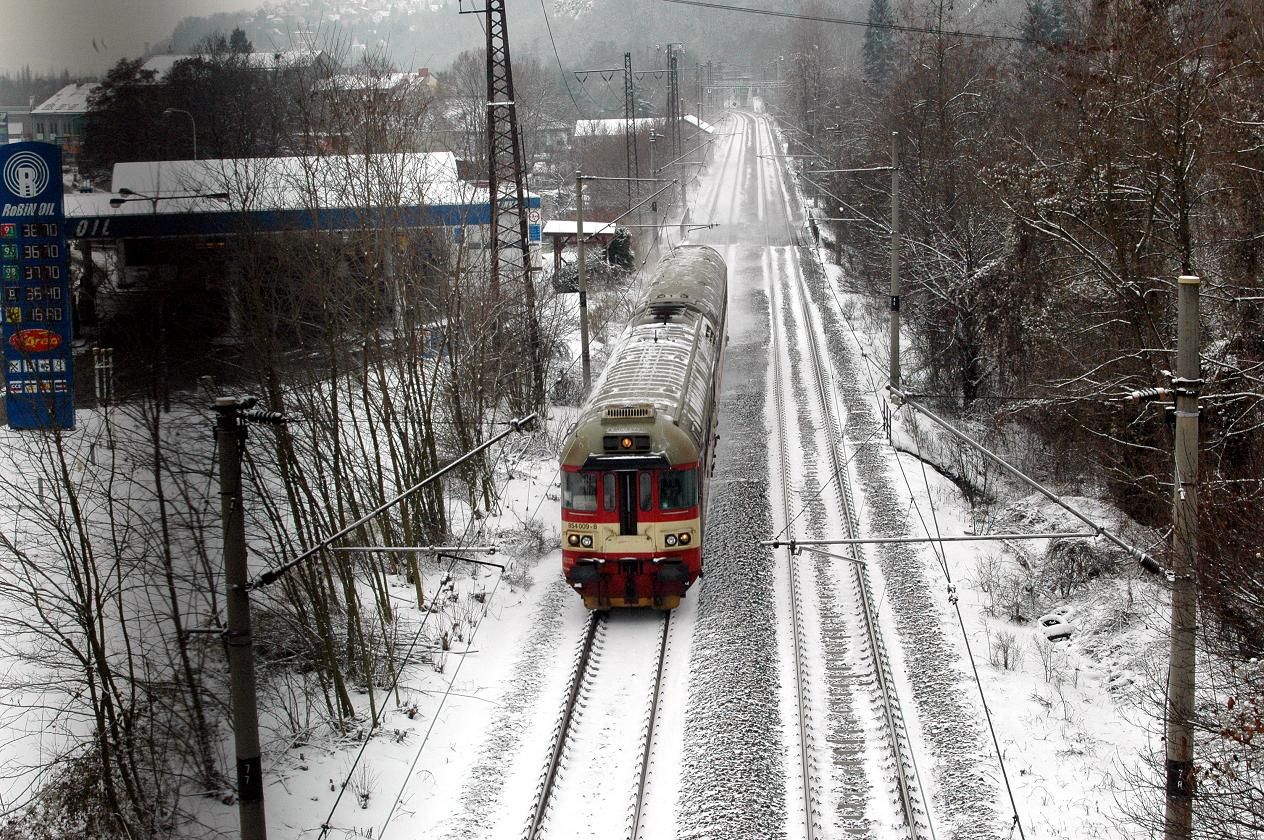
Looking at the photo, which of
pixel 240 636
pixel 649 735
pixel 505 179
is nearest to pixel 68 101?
pixel 240 636

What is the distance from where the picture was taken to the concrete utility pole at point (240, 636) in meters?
7.73

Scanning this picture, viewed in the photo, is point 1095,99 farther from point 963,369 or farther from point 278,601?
point 278,601

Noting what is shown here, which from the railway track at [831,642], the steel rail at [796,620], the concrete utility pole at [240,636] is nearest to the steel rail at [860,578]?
the railway track at [831,642]

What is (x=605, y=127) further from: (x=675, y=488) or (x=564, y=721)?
(x=564, y=721)

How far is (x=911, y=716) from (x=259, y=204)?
32.6 feet

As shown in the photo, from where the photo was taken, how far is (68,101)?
3.24 meters

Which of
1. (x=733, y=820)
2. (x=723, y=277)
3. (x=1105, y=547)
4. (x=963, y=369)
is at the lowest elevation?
(x=733, y=820)

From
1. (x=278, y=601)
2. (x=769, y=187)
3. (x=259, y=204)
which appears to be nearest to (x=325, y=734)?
(x=278, y=601)

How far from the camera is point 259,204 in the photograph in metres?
12.8

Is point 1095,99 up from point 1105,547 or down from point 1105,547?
up

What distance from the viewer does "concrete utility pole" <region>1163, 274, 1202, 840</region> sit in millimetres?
8719

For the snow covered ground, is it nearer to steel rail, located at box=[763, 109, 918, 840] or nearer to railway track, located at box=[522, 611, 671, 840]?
railway track, located at box=[522, 611, 671, 840]

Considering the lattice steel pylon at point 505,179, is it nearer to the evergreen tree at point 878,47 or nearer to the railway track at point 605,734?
the railway track at point 605,734

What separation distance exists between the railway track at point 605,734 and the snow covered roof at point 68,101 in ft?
30.8
